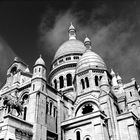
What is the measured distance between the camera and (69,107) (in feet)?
124

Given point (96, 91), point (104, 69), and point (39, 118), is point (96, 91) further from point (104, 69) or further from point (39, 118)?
point (39, 118)

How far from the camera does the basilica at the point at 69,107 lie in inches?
1091

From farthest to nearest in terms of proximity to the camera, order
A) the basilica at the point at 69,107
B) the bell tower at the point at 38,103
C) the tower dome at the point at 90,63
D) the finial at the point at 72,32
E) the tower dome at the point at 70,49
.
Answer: the finial at the point at 72,32, the tower dome at the point at 70,49, the tower dome at the point at 90,63, the bell tower at the point at 38,103, the basilica at the point at 69,107

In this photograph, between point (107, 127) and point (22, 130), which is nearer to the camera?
point (22, 130)

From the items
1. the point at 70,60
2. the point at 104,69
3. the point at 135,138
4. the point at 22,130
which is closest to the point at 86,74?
the point at 104,69

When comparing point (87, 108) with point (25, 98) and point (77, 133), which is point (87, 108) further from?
point (25, 98)

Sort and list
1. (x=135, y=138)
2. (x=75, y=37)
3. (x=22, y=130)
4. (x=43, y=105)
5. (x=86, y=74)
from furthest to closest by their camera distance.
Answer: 1. (x=75, y=37)
2. (x=86, y=74)
3. (x=43, y=105)
4. (x=135, y=138)
5. (x=22, y=130)

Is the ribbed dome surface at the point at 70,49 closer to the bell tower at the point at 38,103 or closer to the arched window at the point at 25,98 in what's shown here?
the bell tower at the point at 38,103

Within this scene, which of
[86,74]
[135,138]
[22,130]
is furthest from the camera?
[86,74]

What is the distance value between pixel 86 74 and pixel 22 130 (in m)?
18.2

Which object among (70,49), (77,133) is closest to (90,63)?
(70,49)

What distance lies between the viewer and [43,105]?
3105 centimetres

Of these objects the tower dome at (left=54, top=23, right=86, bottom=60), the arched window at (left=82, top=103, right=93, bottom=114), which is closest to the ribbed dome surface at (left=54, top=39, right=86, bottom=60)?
the tower dome at (left=54, top=23, right=86, bottom=60)

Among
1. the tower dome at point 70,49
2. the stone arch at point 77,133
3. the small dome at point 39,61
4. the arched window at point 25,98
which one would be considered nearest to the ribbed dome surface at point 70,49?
the tower dome at point 70,49
